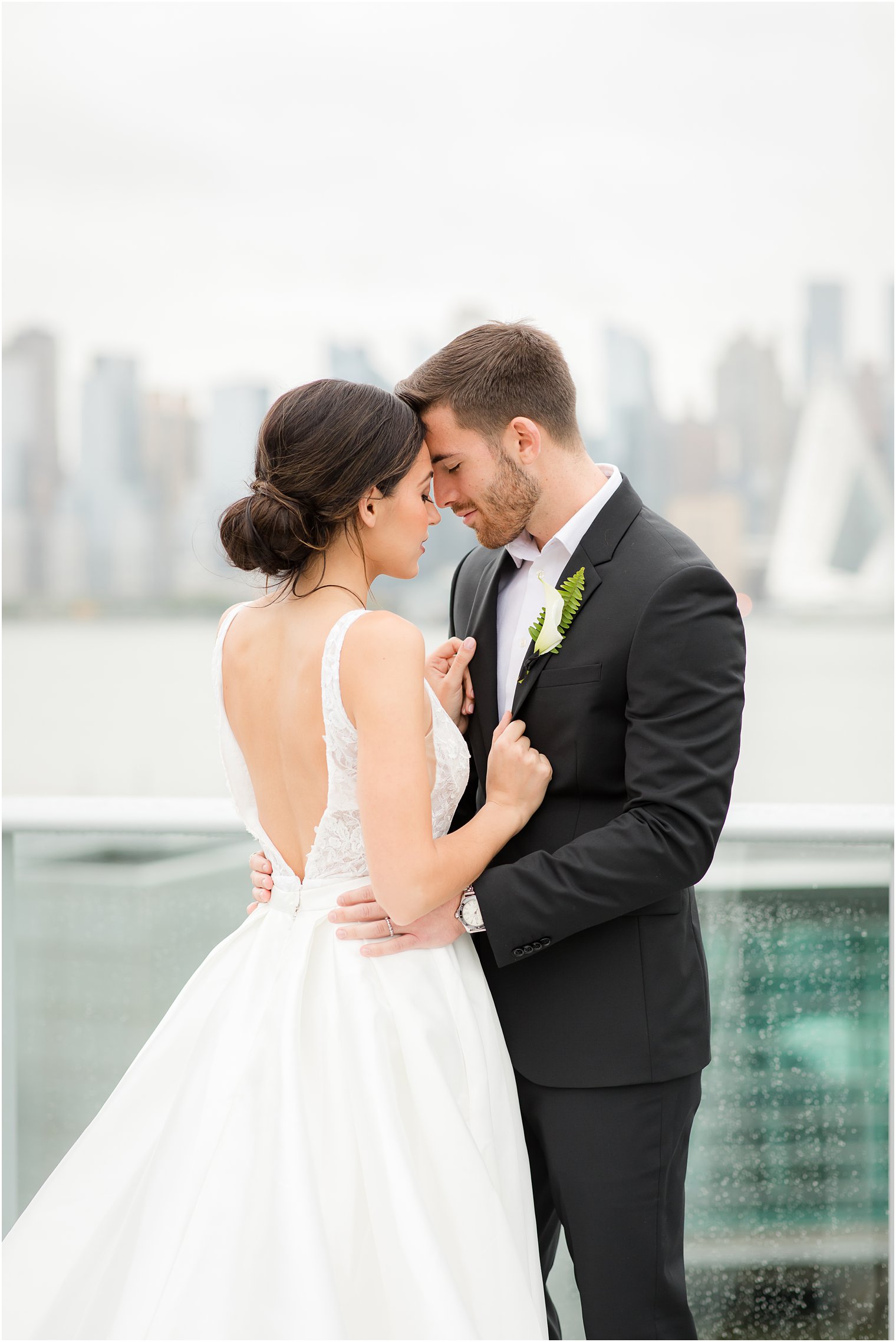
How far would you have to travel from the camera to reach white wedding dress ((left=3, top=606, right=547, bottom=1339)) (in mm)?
1470

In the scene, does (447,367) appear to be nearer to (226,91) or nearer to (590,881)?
(590,881)

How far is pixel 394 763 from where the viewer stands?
1.56 m

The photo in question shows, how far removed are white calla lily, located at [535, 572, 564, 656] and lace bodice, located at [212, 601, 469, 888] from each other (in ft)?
0.67

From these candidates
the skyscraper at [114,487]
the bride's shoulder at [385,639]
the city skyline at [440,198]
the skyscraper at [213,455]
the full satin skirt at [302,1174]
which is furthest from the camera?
the skyscraper at [114,487]

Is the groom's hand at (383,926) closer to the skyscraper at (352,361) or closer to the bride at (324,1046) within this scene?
the bride at (324,1046)

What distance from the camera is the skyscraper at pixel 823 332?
164ft

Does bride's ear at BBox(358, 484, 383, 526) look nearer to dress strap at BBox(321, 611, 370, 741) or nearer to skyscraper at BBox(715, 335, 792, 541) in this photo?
dress strap at BBox(321, 611, 370, 741)

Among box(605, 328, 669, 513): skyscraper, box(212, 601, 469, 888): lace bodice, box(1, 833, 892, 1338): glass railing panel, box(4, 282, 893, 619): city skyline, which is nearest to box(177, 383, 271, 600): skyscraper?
box(4, 282, 893, 619): city skyline

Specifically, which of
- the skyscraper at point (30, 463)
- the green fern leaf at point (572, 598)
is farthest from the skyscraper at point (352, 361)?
the green fern leaf at point (572, 598)

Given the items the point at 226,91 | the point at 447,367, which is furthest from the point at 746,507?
the point at 447,367

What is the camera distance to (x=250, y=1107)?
1571 mm

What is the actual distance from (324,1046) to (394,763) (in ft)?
1.52

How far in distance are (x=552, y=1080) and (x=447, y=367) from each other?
1278 millimetres

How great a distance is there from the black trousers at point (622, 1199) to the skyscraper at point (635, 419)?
50434 mm
